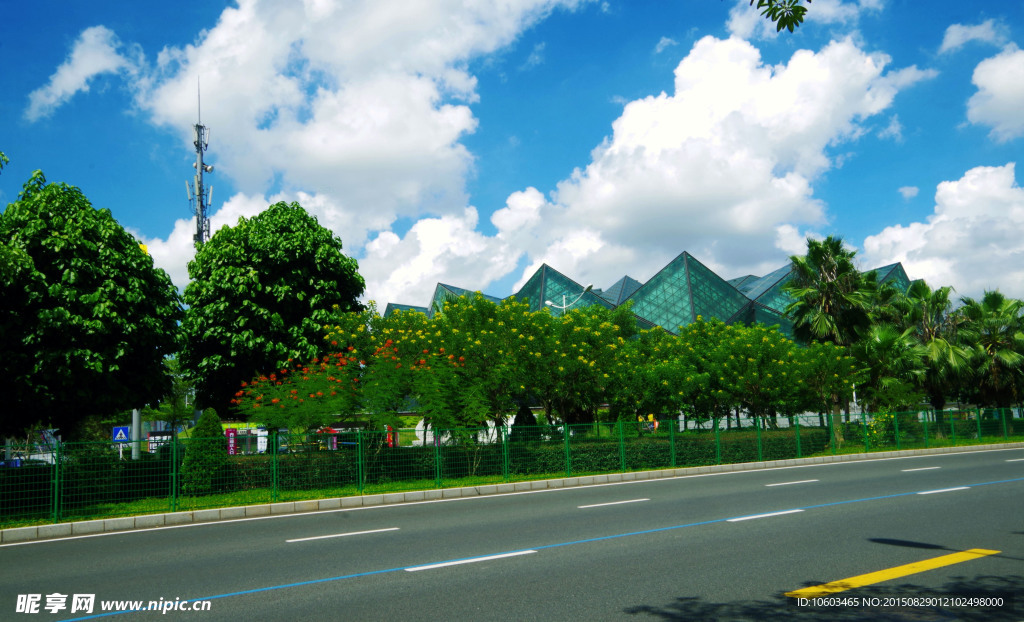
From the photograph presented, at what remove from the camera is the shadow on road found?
4.87m

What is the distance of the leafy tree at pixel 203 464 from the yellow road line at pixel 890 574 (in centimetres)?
1200

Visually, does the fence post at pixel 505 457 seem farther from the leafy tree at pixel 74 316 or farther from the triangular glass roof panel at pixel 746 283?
the triangular glass roof panel at pixel 746 283

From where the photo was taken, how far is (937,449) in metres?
27.8

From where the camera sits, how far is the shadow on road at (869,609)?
487 cm

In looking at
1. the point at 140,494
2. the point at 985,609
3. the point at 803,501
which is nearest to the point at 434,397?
the point at 140,494

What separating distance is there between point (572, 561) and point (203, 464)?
10.2m

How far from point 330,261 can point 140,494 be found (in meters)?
12.6

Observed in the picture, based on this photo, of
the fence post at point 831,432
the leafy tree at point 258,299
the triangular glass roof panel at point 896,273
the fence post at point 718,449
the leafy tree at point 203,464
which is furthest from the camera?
the triangular glass roof panel at point 896,273

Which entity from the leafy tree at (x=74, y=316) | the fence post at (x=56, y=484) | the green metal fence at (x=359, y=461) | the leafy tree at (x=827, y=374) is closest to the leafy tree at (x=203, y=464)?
the green metal fence at (x=359, y=461)

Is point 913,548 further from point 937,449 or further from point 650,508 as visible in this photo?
point 937,449

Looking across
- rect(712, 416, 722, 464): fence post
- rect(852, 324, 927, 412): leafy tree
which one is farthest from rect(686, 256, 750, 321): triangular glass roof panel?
rect(712, 416, 722, 464): fence post

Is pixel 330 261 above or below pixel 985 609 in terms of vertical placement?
above

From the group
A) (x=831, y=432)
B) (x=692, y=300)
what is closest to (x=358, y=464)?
(x=831, y=432)

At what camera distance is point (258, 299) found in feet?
77.5
